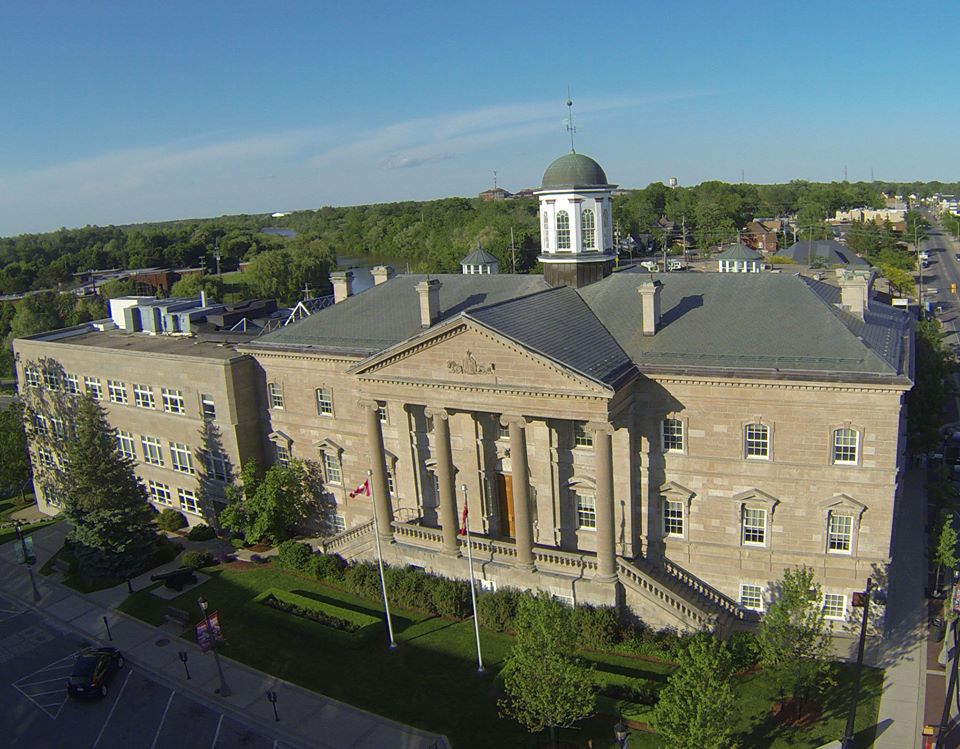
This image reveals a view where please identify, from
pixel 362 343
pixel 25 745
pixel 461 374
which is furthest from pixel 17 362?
pixel 461 374

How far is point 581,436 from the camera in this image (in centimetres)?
3459

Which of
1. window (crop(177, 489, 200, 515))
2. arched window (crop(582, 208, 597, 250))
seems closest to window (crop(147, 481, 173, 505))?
window (crop(177, 489, 200, 515))

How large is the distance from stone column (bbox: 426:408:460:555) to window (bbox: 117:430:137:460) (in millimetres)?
25611

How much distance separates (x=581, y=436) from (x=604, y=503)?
153 inches

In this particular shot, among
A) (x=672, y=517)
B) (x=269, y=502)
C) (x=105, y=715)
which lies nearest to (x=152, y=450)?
(x=269, y=502)

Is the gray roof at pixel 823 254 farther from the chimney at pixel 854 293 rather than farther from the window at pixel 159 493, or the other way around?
the window at pixel 159 493

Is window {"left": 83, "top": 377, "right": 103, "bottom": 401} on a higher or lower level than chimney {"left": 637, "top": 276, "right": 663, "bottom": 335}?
lower

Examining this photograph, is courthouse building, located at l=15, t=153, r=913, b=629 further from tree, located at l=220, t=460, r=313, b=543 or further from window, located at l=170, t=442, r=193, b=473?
window, located at l=170, t=442, r=193, b=473

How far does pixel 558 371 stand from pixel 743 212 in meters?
164

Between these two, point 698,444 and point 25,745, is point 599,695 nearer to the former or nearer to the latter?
point 698,444

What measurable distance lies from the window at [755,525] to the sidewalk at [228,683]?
15.7 metres

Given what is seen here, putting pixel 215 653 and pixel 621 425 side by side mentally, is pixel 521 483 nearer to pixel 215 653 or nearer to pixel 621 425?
pixel 621 425

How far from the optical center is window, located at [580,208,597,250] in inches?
1594

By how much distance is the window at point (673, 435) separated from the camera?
33156mm
